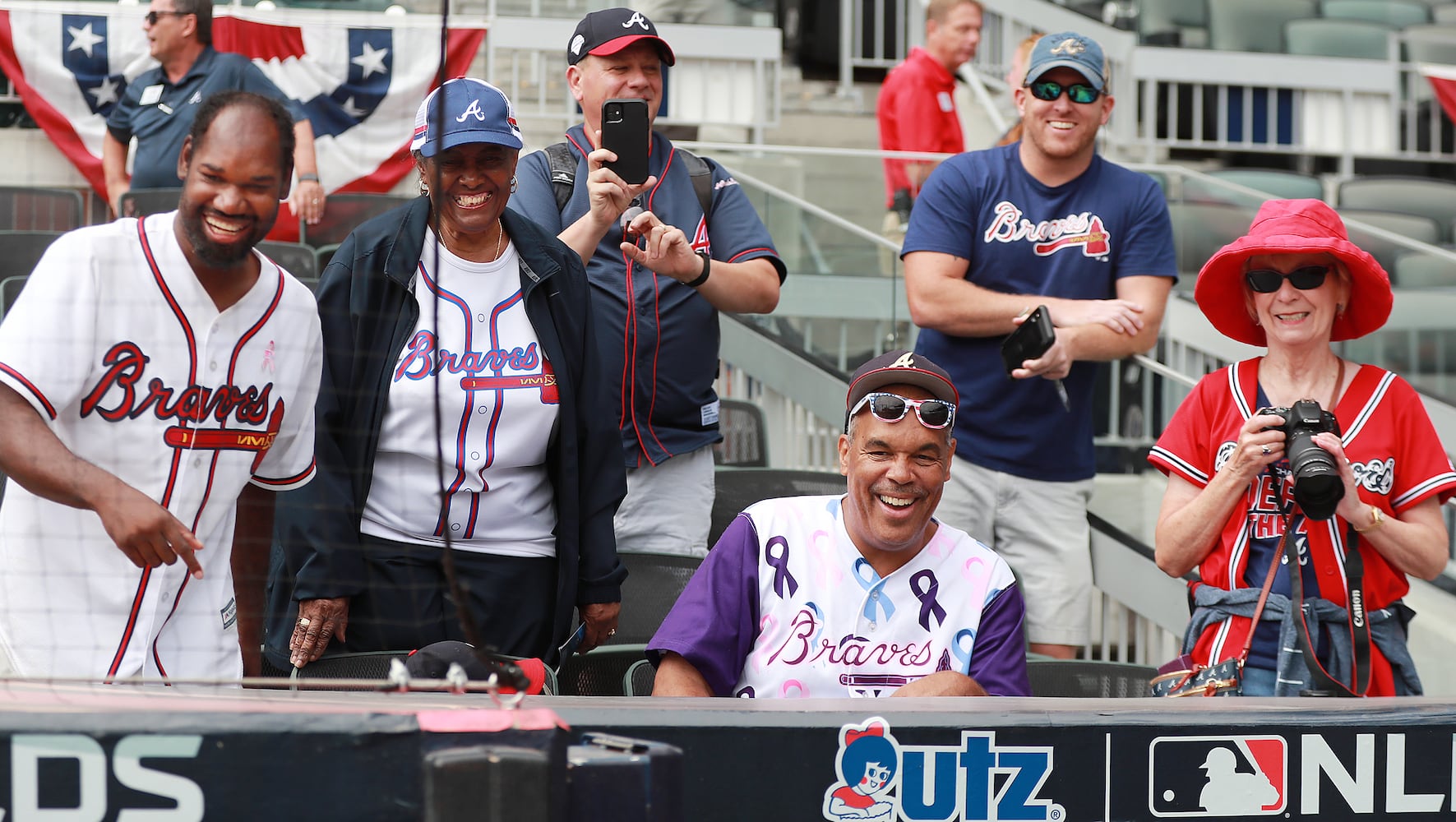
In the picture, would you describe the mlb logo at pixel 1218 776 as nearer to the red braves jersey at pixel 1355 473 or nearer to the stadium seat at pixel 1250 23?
the red braves jersey at pixel 1355 473

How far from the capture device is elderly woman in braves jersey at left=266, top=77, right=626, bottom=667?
3.09 m

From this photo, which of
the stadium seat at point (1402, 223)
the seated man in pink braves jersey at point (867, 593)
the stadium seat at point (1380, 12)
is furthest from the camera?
the stadium seat at point (1380, 12)

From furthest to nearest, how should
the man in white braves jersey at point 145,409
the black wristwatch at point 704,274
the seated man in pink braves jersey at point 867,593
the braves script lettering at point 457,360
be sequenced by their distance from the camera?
the black wristwatch at point 704,274 → the braves script lettering at point 457,360 → the seated man in pink braves jersey at point 867,593 → the man in white braves jersey at point 145,409

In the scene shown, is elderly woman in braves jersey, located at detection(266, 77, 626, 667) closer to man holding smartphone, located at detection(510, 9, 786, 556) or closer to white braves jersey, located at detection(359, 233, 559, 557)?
white braves jersey, located at detection(359, 233, 559, 557)

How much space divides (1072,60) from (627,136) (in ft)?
4.31

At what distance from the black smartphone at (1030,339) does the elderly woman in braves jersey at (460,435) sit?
1.21 m

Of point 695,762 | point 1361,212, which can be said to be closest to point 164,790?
point 695,762

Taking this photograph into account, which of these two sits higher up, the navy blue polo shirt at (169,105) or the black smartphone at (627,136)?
the black smartphone at (627,136)

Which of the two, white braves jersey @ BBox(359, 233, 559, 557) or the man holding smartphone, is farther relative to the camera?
the man holding smartphone

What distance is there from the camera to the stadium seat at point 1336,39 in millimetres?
11734

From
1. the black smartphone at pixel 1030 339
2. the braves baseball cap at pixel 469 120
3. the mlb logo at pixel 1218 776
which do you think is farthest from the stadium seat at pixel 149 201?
the black smartphone at pixel 1030 339

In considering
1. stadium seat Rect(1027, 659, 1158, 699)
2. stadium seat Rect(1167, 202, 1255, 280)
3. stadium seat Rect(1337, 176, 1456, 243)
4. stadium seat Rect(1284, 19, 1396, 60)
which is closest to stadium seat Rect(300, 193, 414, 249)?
stadium seat Rect(1027, 659, 1158, 699)

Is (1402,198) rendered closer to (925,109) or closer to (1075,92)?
(925,109)

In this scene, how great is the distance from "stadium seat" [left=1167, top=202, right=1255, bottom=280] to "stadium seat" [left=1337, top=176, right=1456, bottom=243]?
2.87 m
